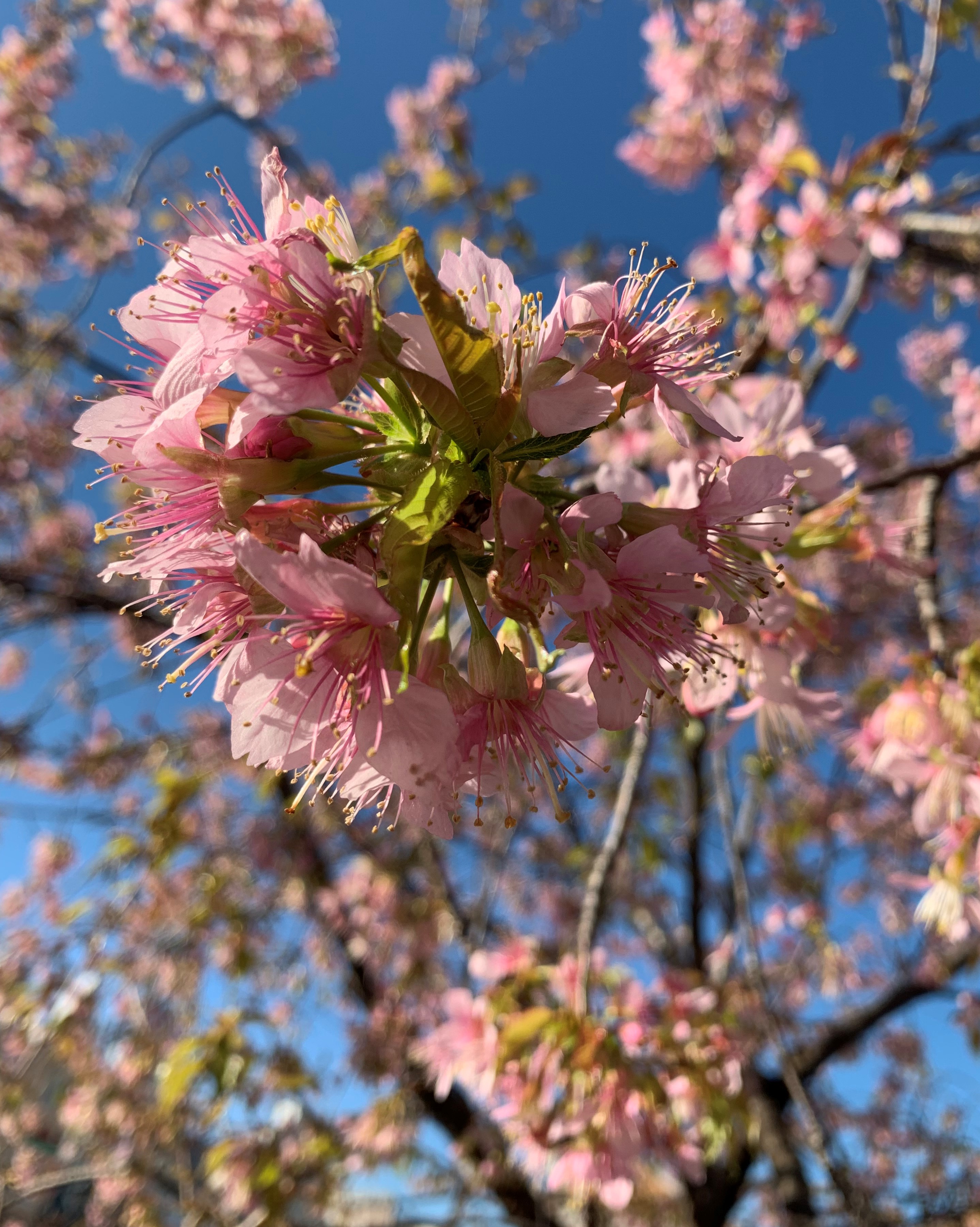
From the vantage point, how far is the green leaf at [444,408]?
78cm

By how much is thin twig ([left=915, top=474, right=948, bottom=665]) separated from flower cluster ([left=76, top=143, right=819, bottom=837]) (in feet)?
3.92

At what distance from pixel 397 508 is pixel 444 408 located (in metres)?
0.12

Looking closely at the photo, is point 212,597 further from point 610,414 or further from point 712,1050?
point 712,1050

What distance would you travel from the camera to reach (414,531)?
761mm

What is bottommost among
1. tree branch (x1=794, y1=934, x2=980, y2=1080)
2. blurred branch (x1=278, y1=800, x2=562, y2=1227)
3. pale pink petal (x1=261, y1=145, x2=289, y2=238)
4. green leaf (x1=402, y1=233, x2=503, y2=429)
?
tree branch (x1=794, y1=934, x2=980, y2=1080)

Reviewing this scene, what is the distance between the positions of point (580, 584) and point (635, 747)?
158cm

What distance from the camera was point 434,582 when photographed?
90 cm

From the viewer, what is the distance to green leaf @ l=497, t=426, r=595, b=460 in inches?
33.6

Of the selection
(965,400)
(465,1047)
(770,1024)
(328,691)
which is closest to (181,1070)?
(465,1047)

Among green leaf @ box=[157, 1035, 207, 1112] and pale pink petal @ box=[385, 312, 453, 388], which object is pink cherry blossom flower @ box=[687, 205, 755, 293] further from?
green leaf @ box=[157, 1035, 207, 1112]

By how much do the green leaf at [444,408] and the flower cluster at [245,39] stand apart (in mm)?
6159

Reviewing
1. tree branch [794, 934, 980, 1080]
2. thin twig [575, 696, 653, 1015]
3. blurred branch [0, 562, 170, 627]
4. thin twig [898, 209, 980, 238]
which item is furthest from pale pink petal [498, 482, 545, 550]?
tree branch [794, 934, 980, 1080]

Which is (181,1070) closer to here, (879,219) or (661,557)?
(661,557)

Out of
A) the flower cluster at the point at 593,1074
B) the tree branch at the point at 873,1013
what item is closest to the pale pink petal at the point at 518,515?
the flower cluster at the point at 593,1074
